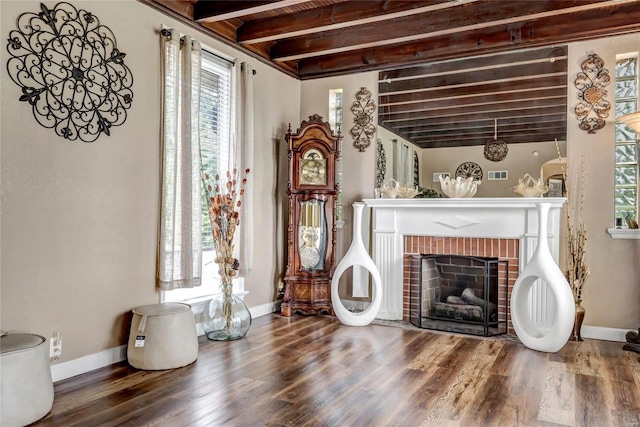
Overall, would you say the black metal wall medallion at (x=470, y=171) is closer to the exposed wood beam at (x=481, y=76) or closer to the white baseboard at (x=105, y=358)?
the exposed wood beam at (x=481, y=76)

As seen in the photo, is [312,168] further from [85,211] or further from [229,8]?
[85,211]

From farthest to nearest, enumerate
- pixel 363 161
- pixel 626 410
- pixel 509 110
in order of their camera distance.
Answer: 1. pixel 363 161
2. pixel 509 110
3. pixel 626 410

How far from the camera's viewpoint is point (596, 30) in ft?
13.2

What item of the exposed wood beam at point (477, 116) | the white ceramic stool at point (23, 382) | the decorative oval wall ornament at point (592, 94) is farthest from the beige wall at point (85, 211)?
the decorative oval wall ornament at point (592, 94)

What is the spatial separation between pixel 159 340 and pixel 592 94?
4.15 m

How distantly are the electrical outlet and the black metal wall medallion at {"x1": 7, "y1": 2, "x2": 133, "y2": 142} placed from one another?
4.11 ft

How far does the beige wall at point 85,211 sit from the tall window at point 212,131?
17.1 inches

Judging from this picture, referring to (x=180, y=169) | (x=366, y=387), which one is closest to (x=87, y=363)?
(x=180, y=169)

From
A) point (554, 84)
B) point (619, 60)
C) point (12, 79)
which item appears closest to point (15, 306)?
point (12, 79)

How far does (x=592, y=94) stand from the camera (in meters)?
4.17

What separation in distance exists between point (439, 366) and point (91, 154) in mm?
2801

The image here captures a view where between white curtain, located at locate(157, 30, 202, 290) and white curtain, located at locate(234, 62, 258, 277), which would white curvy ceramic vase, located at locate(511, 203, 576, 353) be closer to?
white curtain, located at locate(234, 62, 258, 277)

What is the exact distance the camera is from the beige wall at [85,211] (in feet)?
8.80

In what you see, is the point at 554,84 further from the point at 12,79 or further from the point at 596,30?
the point at 12,79
